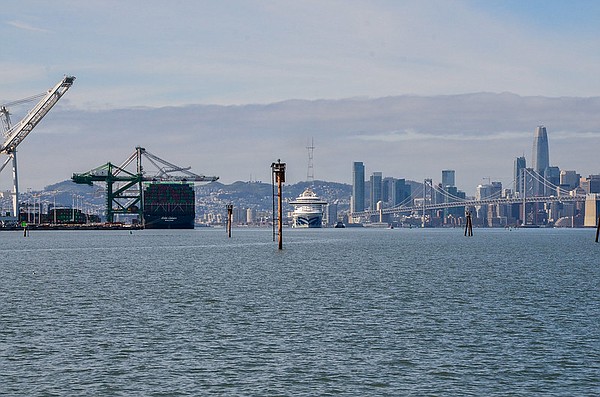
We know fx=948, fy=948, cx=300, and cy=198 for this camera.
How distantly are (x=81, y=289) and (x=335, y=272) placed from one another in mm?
24797

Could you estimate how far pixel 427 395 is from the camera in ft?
85.3

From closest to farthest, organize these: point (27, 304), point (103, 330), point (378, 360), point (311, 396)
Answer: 1. point (311, 396)
2. point (378, 360)
3. point (103, 330)
4. point (27, 304)

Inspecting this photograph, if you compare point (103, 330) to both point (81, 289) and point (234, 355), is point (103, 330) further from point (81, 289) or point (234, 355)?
point (81, 289)

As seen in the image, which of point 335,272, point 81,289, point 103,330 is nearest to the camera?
point 103,330

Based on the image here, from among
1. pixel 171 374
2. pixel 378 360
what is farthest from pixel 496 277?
pixel 171 374

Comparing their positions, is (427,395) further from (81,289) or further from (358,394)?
(81,289)

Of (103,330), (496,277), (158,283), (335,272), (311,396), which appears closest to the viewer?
(311,396)

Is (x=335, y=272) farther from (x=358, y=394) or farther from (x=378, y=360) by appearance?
(x=358, y=394)

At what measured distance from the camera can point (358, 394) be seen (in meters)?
26.1

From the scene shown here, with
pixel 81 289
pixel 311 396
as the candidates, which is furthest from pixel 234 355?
pixel 81 289

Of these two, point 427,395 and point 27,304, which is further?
point 27,304

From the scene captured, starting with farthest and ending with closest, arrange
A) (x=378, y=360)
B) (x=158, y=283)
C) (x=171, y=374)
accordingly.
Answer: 1. (x=158, y=283)
2. (x=378, y=360)
3. (x=171, y=374)

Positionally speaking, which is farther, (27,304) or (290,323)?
(27,304)

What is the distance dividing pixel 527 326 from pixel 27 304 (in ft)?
81.9
